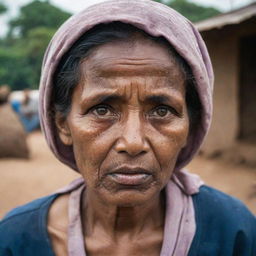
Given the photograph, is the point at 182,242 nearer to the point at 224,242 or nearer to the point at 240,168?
the point at 224,242

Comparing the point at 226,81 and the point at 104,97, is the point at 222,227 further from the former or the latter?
the point at 226,81

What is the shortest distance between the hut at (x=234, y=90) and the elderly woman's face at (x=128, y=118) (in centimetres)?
577

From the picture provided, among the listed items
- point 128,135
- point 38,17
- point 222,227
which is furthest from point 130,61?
point 38,17

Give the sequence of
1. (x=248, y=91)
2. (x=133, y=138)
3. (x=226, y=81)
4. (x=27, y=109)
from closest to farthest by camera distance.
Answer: (x=133, y=138) → (x=226, y=81) → (x=248, y=91) → (x=27, y=109)

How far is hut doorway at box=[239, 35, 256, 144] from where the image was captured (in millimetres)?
7230

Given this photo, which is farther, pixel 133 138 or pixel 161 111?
pixel 161 111

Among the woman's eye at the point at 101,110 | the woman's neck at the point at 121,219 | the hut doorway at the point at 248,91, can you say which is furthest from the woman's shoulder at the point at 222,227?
the hut doorway at the point at 248,91

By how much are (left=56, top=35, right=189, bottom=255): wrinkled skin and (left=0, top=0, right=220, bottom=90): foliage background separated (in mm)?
27809

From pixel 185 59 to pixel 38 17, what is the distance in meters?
39.7

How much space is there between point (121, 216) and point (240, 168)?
5.75m

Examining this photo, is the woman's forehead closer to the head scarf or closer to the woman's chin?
the head scarf

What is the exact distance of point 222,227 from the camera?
1.69 meters

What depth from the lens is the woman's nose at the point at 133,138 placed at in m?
1.38

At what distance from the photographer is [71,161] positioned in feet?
6.05
